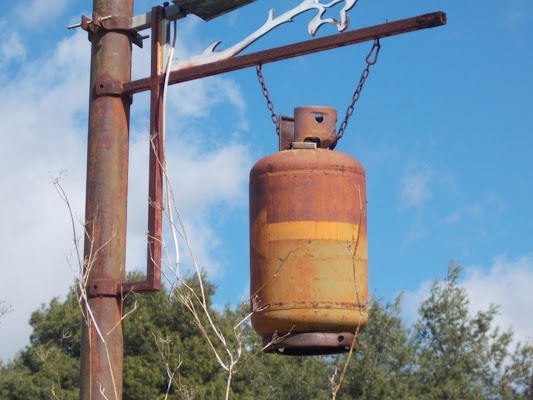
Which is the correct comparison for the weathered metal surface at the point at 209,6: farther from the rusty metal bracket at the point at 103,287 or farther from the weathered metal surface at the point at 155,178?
the rusty metal bracket at the point at 103,287

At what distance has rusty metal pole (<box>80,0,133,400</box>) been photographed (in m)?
4.71

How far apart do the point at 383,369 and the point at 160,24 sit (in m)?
16.7

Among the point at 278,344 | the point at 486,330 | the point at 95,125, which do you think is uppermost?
the point at 486,330

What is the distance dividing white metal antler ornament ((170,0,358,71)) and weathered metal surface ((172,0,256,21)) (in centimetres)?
25

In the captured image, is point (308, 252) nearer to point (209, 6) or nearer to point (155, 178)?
point (155, 178)

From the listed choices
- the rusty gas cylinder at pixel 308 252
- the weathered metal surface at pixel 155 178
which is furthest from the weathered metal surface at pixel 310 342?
the weathered metal surface at pixel 155 178

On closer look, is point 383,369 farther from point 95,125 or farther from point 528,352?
point 95,125

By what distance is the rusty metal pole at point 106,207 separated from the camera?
4715 millimetres

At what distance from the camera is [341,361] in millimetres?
21219

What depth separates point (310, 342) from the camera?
15.1ft

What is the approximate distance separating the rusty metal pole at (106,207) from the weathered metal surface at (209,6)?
35 cm

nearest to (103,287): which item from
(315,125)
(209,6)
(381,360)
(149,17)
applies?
(315,125)

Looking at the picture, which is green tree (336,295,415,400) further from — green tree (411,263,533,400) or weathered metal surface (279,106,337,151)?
weathered metal surface (279,106,337,151)

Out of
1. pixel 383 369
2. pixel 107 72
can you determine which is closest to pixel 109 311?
pixel 107 72
